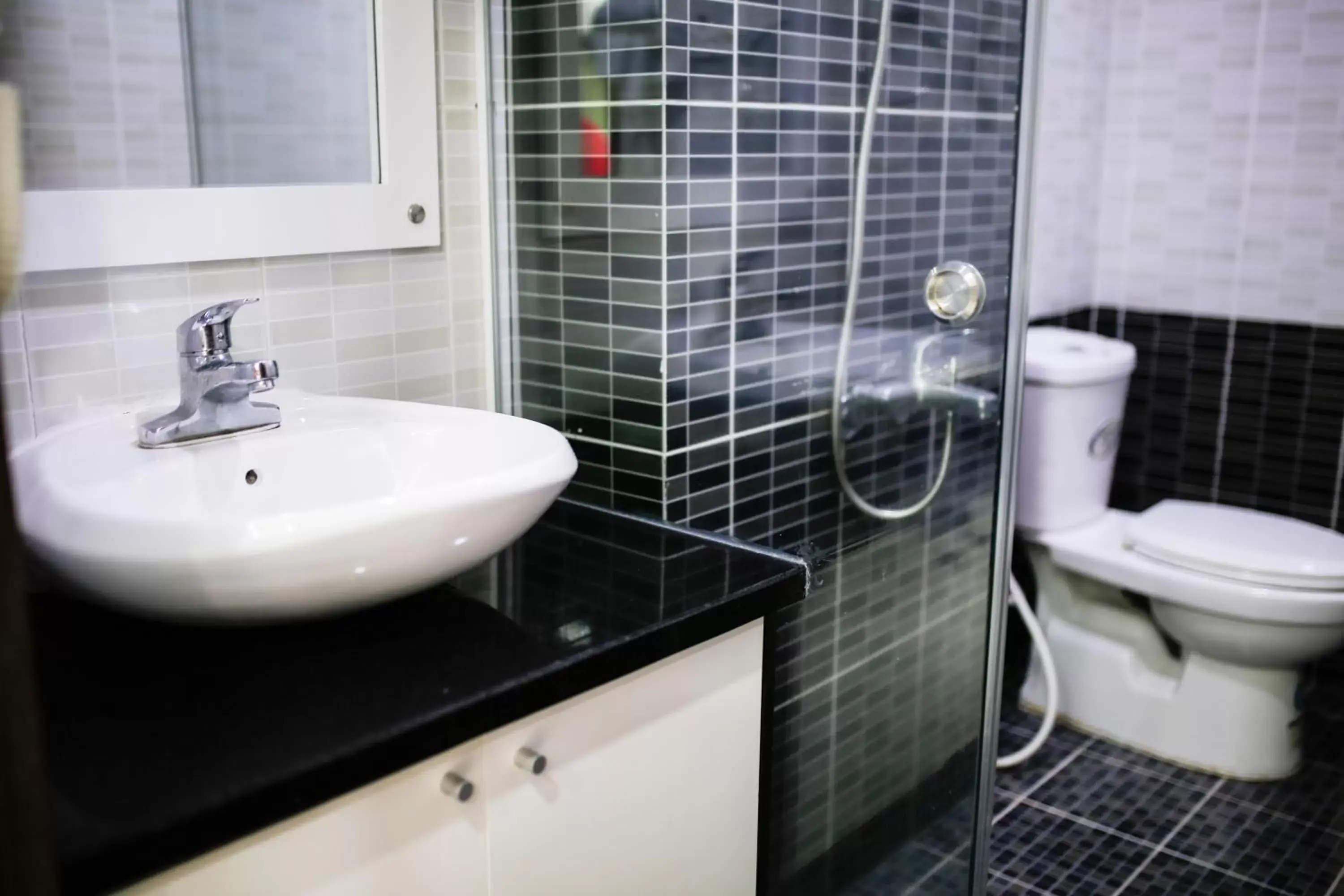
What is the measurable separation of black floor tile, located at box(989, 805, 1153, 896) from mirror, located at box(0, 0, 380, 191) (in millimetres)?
1559

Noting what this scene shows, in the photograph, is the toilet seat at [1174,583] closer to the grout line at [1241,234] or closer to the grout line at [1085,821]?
the grout line at [1241,234]

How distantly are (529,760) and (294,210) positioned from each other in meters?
0.71

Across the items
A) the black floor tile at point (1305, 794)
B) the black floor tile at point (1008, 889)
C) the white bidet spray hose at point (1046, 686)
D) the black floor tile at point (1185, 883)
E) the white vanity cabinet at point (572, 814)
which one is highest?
Result: the white vanity cabinet at point (572, 814)

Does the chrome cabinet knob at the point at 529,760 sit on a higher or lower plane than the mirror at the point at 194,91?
lower

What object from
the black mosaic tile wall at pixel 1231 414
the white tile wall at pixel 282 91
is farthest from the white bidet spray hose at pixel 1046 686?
the white tile wall at pixel 282 91

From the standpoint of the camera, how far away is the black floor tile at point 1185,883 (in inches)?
81.9

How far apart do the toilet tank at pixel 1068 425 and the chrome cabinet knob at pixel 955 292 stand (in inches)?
33.1

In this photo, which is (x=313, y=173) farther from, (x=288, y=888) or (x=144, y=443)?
(x=288, y=888)

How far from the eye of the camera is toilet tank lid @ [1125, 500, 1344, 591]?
231 cm

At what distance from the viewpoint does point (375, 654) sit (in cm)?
106

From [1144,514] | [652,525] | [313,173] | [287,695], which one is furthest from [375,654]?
[1144,514]

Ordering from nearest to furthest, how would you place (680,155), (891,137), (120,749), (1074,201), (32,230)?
(120,749) < (32,230) < (680,155) < (891,137) < (1074,201)

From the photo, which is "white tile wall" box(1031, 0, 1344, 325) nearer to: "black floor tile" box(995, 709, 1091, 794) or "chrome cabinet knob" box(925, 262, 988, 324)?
"black floor tile" box(995, 709, 1091, 794)

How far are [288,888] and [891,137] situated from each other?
1239 mm
